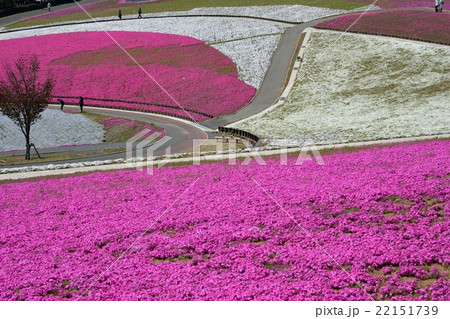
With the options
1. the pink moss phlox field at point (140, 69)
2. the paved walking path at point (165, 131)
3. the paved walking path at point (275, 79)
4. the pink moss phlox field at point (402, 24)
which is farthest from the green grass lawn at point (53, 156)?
the pink moss phlox field at point (402, 24)

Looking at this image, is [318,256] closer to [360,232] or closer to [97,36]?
[360,232]

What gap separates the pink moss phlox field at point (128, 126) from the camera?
4962 centimetres

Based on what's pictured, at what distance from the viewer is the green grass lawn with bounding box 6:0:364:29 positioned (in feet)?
320

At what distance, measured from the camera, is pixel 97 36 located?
92.5m

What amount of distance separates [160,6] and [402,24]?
54.7m

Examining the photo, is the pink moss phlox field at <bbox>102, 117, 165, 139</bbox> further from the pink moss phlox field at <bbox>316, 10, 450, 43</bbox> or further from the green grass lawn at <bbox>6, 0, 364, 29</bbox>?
the green grass lawn at <bbox>6, 0, 364, 29</bbox>

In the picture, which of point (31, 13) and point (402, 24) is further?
point (31, 13)

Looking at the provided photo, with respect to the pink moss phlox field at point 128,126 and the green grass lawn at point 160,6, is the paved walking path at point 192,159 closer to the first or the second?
the pink moss phlox field at point 128,126

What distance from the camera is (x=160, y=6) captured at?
11306cm

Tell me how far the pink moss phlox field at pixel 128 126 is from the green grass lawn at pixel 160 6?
52.9m

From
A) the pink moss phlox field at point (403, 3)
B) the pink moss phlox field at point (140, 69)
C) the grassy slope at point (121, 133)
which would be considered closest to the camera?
the grassy slope at point (121, 133)

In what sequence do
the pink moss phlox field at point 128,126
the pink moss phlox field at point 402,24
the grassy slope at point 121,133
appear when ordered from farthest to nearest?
the pink moss phlox field at point 402,24 < the grassy slope at point 121,133 < the pink moss phlox field at point 128,126

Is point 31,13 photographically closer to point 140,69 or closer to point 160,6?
point 160,6

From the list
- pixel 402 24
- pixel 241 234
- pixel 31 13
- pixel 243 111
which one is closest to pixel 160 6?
pixel 31 13
